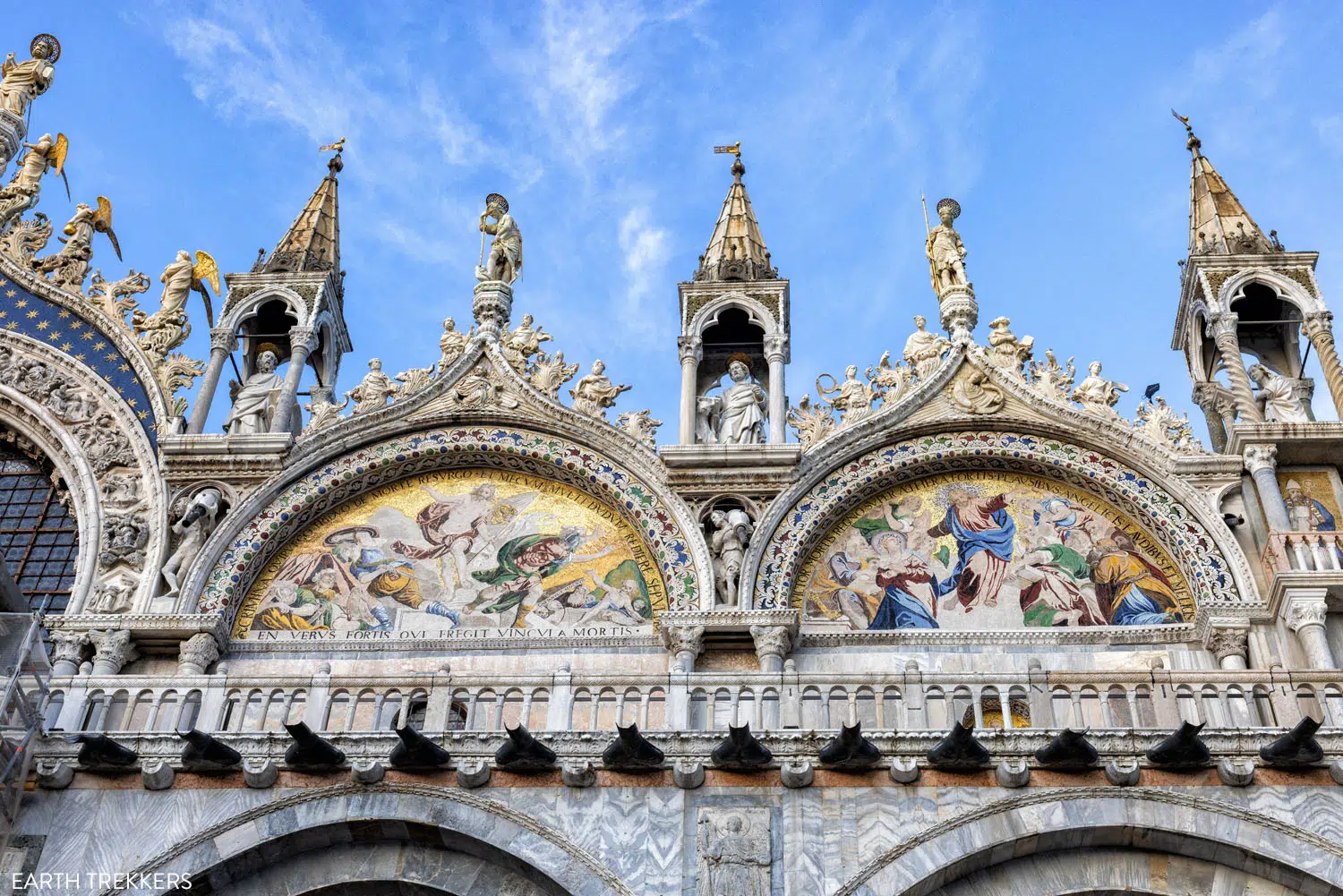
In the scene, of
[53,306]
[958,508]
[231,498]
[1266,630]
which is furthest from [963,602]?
[53,306]

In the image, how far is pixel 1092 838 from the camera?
35.9 ft

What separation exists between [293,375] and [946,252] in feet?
23.2

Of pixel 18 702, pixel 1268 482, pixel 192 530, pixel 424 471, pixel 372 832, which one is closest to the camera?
pixel 372 832

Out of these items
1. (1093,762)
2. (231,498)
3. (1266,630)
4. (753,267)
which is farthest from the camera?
(753,267)

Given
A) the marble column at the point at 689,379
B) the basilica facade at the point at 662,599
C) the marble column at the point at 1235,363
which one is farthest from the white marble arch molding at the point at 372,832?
the marble column at the point at 1235,363

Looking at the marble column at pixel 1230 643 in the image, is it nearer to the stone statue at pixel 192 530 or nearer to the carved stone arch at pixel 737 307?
the carved stone arch at pixel 737 307

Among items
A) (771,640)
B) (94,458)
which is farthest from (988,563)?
(94,458)

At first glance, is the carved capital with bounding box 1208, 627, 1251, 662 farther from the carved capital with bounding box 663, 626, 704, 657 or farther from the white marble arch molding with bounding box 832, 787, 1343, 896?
the carved capital with bounding box 663, 626, 704, 657

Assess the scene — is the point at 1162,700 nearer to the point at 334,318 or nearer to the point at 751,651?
the point at 751,651

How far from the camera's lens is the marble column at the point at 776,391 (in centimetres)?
1562

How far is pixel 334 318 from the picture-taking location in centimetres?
1777

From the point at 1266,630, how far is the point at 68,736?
32.0 feet

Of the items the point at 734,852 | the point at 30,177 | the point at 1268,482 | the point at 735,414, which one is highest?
the point at 30,177

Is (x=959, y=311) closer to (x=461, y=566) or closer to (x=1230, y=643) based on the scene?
(x=1230, y=643)
